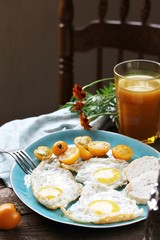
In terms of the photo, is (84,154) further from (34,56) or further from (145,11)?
(34,56)

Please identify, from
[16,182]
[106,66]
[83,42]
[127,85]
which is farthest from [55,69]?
[16,182]

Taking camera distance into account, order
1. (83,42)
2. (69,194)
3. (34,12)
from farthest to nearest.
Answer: (34,12) < (83,42) < (69,194)

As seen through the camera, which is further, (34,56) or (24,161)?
(34,56)

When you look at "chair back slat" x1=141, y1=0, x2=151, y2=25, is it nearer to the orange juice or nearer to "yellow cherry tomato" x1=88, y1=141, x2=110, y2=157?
the orange juice

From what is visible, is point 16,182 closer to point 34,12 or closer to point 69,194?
point 69,194

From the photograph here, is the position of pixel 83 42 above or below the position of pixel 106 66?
above

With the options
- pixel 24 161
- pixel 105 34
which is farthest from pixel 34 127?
pixel 105 34
